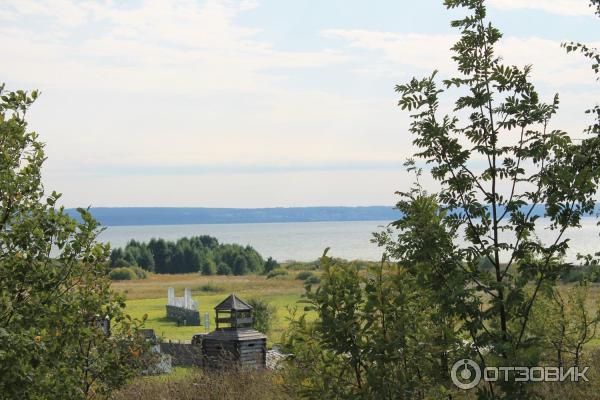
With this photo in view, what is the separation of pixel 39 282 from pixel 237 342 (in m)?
15.9

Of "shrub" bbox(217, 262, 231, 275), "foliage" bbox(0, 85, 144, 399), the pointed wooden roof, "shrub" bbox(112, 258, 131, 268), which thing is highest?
"foliage" bbox(0, 85, 144, 399)

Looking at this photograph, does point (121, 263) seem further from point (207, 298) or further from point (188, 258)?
point (207, 298)

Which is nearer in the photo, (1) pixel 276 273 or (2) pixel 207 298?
(2) pixel 207 298

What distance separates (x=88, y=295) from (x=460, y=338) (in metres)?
Result: 3.26

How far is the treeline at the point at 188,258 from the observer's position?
8344 cm

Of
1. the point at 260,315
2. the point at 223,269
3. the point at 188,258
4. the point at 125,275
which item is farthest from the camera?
the point at 188,258

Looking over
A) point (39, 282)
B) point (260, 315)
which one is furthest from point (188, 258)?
point (39, 282)

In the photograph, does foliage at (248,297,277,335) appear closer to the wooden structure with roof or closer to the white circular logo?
the wooden structure with roof

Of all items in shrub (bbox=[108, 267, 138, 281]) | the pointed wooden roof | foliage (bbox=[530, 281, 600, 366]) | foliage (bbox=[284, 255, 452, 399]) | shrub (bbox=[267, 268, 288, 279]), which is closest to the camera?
foliage (bbox=[284, 255, 452, 399])

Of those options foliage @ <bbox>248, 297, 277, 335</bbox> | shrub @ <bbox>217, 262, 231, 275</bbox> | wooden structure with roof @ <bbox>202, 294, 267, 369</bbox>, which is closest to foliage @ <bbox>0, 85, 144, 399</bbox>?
wooden structure with roof @ <bbox>202, 294, 267, 369</bbox>

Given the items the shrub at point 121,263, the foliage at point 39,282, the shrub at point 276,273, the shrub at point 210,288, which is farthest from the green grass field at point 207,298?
the foliage at point 39,282

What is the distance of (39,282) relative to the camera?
612 centimetres

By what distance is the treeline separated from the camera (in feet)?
274

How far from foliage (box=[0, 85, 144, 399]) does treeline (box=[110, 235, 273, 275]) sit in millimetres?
74331
